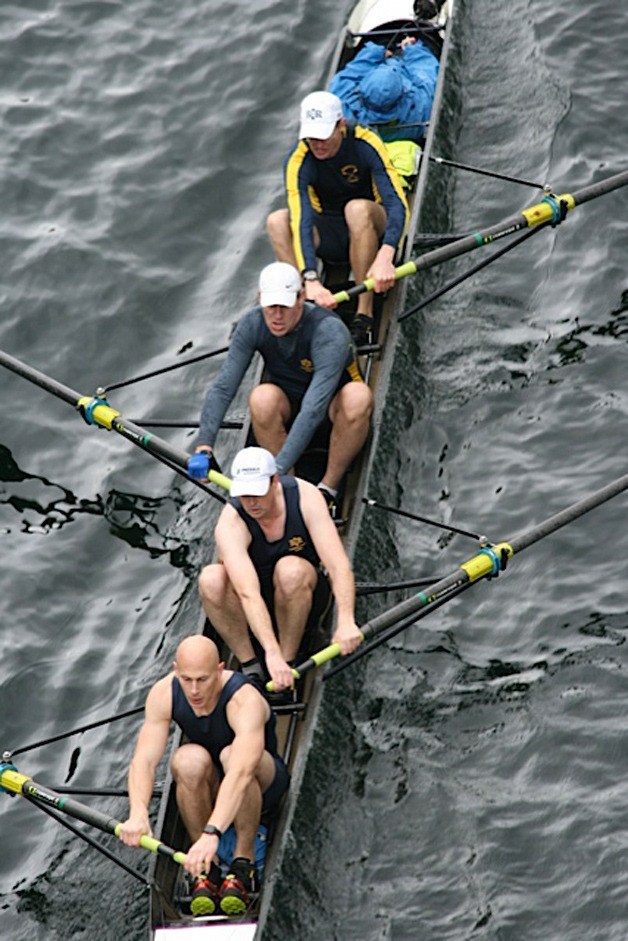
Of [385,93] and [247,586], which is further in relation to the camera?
[385,93]

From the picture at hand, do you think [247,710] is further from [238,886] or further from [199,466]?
[199,466]

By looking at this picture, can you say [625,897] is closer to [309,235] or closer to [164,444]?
[164,444]

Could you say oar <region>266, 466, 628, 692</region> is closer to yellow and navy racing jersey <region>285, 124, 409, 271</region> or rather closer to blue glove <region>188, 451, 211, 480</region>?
blue glove <region>188, 451, 211, 480</region>

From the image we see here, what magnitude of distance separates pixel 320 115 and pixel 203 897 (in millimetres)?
6796

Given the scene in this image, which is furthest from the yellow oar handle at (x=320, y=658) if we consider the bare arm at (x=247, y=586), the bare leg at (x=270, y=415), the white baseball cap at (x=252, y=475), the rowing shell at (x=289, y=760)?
the bare leg at (x=270, y=415)

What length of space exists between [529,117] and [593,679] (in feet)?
27.7

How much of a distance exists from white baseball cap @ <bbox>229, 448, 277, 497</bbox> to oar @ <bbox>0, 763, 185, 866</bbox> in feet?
7.56

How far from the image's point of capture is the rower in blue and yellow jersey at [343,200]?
46.6ft

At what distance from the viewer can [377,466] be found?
1455 centimetres

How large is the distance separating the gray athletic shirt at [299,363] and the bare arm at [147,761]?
8.43ft

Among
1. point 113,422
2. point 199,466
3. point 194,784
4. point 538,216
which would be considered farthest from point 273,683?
point 538,216

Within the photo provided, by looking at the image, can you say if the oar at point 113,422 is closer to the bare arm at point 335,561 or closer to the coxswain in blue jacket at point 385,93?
the bare arm at point 335,561

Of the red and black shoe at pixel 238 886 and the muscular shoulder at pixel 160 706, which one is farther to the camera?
the muscular shoulder at pixel 160 706

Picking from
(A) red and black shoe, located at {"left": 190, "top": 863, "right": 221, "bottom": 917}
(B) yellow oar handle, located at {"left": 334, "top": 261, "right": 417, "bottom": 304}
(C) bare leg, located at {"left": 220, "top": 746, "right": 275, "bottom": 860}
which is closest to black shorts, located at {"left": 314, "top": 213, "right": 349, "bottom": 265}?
(B) yellow oar handle, located at {"left": 334, "top": 261, "right": 417, "bottom": 304}
